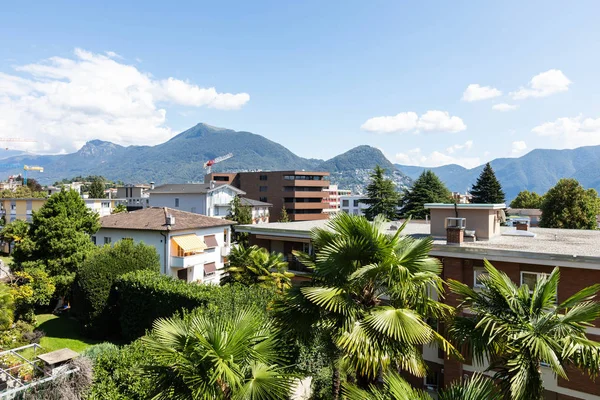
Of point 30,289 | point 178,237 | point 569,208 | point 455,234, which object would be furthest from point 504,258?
point 569,208

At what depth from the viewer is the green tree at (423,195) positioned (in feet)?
190

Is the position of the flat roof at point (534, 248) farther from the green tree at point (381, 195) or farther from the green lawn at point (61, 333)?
the green tree at point (381, 195)

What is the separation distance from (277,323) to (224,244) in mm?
28040

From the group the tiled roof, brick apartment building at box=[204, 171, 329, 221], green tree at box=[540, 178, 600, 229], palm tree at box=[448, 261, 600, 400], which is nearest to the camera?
palm tree at box=[448, 261, 600, 400]

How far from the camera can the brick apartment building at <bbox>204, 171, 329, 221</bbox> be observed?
3460 inches

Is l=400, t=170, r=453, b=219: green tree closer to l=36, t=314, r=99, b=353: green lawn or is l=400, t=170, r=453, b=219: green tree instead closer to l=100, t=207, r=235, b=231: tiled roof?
l=100, t=207, r=235, b=231: tiled roof

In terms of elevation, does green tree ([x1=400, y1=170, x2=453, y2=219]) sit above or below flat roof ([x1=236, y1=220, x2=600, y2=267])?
above

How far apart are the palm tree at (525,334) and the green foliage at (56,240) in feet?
78.2

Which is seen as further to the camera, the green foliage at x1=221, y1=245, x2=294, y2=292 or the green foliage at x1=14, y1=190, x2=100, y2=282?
the green foliage at x1=14, y1=190, x2=100, y2=282

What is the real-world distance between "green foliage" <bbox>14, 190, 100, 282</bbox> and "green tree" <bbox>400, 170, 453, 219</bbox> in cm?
4632

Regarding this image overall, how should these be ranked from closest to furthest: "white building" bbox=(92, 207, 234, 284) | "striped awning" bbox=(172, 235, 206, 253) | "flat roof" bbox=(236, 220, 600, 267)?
Answer: 1. "flat roof" bbox=(236, 220, 600, 267)
2. "white building" bbox=(92, 207, 234, 284)
3. "striped awning" bbox=(172, 235, 206, 253)

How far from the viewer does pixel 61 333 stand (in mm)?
21344

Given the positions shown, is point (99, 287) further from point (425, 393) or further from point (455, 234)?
point (425, 393)

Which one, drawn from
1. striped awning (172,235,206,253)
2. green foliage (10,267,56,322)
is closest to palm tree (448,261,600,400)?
green foliage (10,267,56,322)
